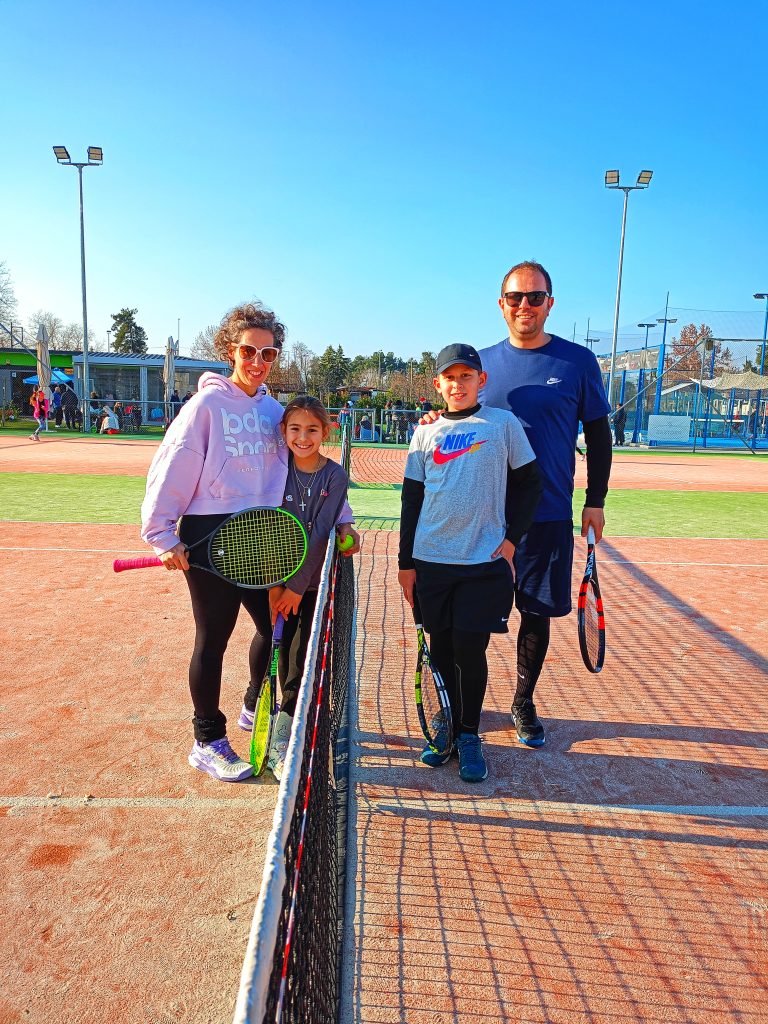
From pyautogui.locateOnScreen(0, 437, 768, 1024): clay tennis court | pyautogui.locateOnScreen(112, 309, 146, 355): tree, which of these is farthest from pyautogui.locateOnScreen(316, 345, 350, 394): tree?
pyautogui.locateOnScreen(0, 437, 768, 1024): clay tennis court

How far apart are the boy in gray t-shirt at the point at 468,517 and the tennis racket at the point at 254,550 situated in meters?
0.57

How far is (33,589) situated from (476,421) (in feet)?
14.6

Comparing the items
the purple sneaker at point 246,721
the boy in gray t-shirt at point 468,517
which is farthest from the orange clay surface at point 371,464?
the boy in gray t-shirt at point 468,517

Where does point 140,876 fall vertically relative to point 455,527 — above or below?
below

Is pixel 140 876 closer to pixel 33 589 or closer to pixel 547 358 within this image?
pixel 547 358

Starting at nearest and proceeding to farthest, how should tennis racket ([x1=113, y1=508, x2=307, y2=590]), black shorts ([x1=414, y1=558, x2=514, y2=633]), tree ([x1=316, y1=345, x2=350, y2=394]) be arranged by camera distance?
tennis racket ([x1=113, y1=508, x2=307, y2=590]) < black shorts ([x1=414, y1=558, x2=514, y2=633]) < tree ([x1=316, y1=345, x2=350, y2=394])

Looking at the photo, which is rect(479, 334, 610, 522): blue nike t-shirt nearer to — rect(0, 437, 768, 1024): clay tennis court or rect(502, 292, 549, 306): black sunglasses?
rect(502, 292, 549, 306): black sunglasses

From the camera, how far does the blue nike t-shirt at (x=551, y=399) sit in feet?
11.3

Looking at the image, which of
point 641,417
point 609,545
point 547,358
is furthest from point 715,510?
point 641,417

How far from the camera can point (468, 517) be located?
3152 millimetres

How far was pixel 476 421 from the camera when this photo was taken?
3164mm

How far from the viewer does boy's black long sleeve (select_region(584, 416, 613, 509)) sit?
3.57 metres

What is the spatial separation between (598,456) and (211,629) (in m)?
1.97

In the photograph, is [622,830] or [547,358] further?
[547,358]
